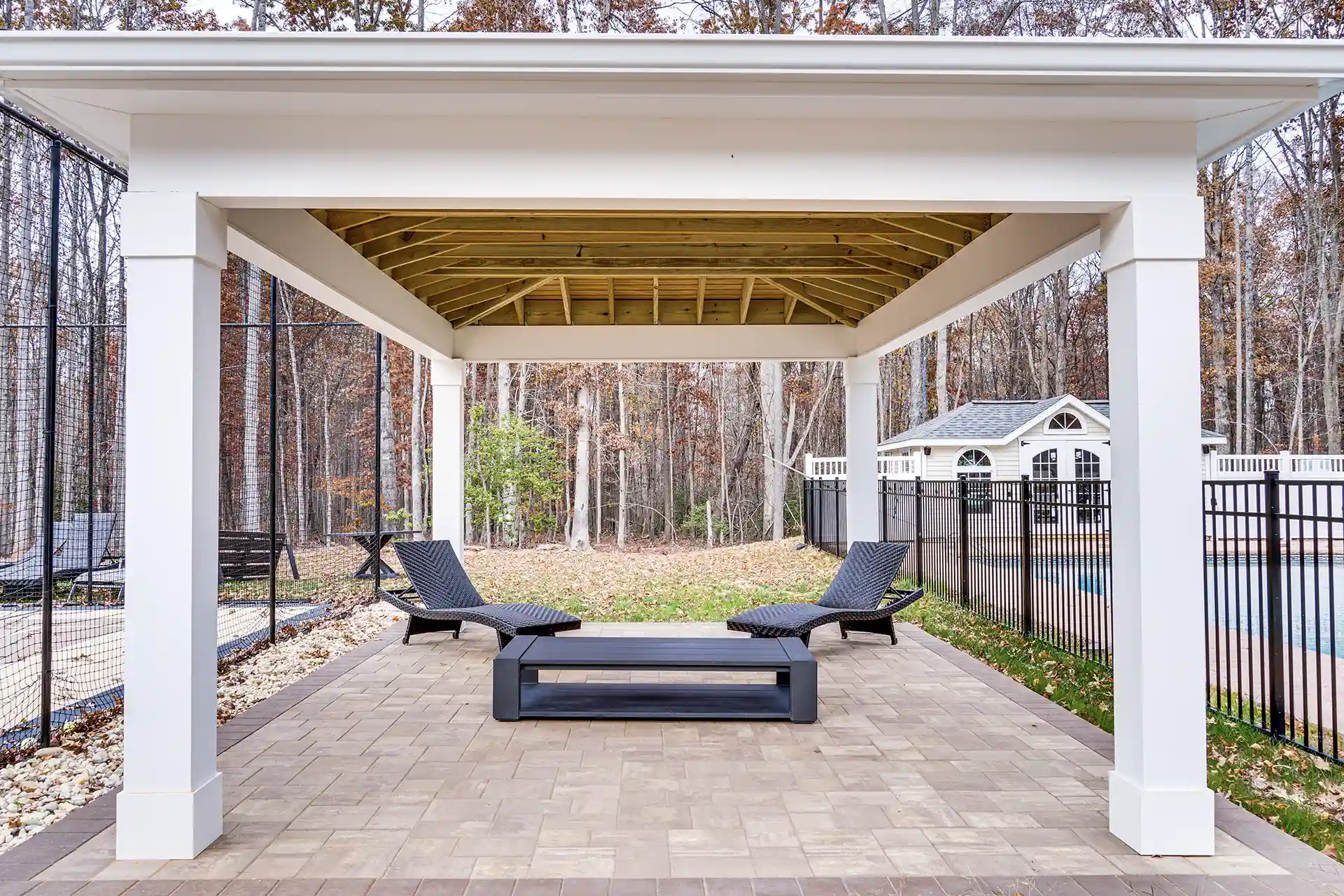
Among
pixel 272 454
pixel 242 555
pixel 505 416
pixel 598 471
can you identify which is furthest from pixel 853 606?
pixel 598 471

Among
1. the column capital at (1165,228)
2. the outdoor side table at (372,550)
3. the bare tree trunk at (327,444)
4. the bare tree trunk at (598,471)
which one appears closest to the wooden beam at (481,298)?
the outdoor side table at (372,550)

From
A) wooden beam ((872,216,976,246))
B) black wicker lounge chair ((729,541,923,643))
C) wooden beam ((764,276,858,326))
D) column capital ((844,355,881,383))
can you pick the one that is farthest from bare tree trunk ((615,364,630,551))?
wooden beam ((872,216,976,246))

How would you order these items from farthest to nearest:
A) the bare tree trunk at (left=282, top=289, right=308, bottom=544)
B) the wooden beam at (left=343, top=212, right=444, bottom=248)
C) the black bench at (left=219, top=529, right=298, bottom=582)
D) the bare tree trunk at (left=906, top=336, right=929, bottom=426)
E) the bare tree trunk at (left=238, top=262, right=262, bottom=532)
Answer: the bare tree trunk at (left=906, top=336, right=929, bottom=426), the bare tree trunk at (left=282, top=289, right=308, bottom=544), the bare tree trunk at (left=238, top=262, right=262, bottom=532), the black bench at (left=219, top=529, right=298, bottom=582), the wooden beam at (left=343, top=212, right=444, bottom=248)

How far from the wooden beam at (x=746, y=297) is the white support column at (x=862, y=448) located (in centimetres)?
117

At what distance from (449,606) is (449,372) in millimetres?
2715

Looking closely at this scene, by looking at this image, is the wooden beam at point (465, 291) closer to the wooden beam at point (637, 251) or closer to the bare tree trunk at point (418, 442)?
the wooden beam at point (637, 251)

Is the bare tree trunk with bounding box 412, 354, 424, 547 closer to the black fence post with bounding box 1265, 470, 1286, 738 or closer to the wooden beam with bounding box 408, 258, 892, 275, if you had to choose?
the wooden beam with bounding box 408, 258, 892, 275

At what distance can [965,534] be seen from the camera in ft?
29.4

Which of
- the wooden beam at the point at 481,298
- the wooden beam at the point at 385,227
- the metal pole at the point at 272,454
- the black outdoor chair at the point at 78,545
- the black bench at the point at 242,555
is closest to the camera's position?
the wooden beam at the point at 385,227

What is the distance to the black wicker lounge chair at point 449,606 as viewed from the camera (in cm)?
635

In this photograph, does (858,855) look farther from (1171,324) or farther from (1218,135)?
(1218,135)

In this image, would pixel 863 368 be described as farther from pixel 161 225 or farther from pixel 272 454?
pixel 161 225

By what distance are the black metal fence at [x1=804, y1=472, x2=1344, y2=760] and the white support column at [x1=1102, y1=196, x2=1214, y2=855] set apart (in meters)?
0.44

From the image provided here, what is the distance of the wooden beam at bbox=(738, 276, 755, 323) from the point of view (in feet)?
24.2
